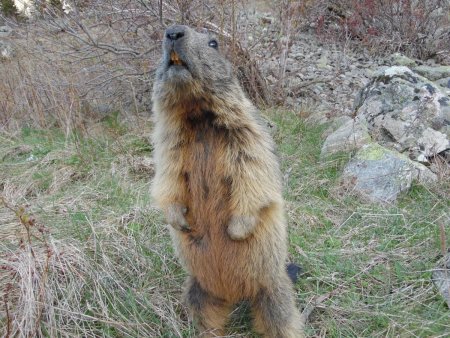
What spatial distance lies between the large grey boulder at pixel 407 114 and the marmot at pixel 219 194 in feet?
9.08

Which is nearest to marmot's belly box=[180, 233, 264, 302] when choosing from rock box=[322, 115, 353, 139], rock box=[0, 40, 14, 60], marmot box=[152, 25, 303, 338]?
marmot box=[152, 25, 303, 338]

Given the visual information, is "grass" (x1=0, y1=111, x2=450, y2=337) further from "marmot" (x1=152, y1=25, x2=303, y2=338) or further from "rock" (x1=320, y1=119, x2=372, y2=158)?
"marmot" (x1=152, y1=25, x2=303, y2=338)

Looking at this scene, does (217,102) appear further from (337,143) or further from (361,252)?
(337,143)

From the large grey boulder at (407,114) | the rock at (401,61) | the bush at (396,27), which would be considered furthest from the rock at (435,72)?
the large grey boulder at (407,114)

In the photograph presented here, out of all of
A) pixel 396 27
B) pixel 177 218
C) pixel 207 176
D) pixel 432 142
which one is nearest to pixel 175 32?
pixel 207 176

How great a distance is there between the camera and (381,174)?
15.2 feet

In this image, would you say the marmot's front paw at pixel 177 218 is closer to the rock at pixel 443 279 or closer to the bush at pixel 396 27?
the rock at pixel 443 279

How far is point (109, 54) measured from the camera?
25.1 ft

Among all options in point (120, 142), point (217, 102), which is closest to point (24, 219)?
point (217, 102)

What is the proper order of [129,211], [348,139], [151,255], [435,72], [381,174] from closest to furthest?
[151,255], [129,211], [381,174], [348,139], [435,72]

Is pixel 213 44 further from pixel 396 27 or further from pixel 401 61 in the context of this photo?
pixel 396 27

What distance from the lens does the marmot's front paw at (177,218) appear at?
287cm

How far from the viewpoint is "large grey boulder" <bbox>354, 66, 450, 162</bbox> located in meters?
5.11

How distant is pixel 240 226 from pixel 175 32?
1.18m
